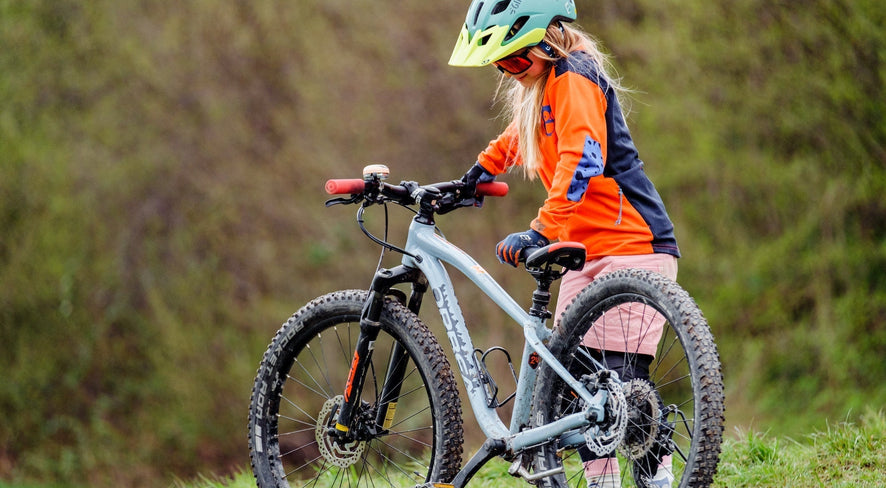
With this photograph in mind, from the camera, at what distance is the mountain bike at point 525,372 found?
8.81 feet

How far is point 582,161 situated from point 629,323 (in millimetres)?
488

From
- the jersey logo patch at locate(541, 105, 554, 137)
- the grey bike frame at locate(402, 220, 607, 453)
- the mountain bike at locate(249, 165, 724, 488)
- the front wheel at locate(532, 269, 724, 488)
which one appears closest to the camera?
the front wheel at locate(532, 269, 724, 488)

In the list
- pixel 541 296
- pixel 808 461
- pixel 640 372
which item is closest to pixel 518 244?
pixel 541 296

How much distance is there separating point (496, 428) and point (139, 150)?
8094 mm

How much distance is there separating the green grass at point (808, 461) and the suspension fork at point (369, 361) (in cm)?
81

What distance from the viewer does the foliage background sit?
727 centimetres

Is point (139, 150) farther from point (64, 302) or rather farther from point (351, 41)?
point (351, 41)

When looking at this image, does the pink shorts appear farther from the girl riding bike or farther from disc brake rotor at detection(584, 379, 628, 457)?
disc brake rotor at detection(584, 379, 628, 457)

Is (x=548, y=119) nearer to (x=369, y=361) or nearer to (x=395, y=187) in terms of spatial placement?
(x=395, y=187)

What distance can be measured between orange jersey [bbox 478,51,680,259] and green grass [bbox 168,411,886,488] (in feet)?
3.37

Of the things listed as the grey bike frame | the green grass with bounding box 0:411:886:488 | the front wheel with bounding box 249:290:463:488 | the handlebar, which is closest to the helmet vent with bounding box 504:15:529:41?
the handlebar

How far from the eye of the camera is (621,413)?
2.73 m

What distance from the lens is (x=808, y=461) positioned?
3680mm

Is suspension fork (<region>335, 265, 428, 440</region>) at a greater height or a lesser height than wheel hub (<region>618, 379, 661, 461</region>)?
greater
